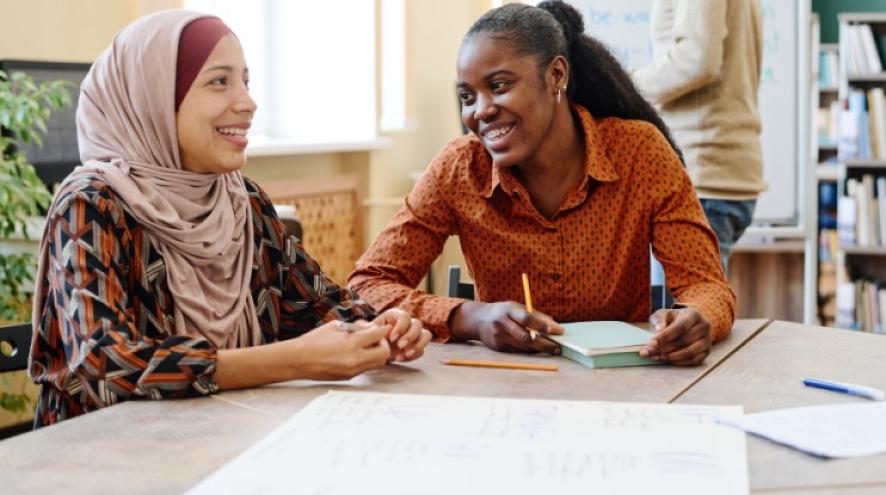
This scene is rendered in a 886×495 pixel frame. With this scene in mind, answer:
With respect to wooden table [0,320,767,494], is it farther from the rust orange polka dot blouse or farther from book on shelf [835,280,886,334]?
book on shelf [835,280,886,334]

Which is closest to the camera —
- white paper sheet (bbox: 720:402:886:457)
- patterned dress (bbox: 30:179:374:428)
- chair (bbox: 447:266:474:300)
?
white paper sheet (bbox: 720:402:886:457)

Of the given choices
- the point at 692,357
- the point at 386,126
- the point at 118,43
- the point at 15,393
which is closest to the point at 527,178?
the point at 692,357

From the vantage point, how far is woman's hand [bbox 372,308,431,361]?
4.94 feet

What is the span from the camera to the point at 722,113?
2830 mm

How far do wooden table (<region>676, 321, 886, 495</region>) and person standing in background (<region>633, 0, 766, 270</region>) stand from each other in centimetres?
104

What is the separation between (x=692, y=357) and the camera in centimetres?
149

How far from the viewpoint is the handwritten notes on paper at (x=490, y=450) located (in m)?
0.97

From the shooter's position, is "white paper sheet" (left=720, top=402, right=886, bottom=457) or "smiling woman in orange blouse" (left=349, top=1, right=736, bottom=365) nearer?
"white paper sheet" (left=720, top=402, right=886, bottom=457)

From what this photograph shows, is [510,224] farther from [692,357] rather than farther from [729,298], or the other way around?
[692,357]

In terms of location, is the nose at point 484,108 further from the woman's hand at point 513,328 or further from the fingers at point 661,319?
the fingers at point 661,319

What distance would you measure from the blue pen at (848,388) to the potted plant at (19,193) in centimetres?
175

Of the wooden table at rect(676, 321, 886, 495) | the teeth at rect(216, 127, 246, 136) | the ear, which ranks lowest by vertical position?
the wooden table at rect(676, 321, 886, 495)

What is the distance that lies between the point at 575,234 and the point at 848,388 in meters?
0.65

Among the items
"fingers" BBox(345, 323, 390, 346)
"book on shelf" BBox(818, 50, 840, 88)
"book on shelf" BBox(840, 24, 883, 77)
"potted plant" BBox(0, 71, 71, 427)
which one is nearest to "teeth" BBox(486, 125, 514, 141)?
"fingers" BBox(345, 323, 390, 346)
